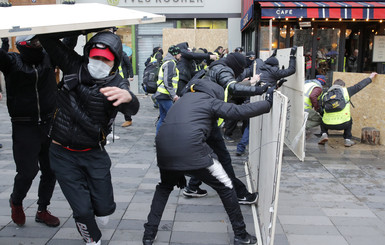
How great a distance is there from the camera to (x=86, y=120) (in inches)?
115

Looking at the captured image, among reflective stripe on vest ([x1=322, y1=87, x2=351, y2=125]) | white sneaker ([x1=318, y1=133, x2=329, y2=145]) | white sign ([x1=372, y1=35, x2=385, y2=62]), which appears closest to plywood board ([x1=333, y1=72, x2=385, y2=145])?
reflective stripe on vest ([x1=322, y1=87, x2=351, y2=125])

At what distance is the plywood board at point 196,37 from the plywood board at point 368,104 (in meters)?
4.96

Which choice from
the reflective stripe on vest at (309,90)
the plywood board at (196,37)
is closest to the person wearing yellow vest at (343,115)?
the reflective stripe on vest at (309,90)

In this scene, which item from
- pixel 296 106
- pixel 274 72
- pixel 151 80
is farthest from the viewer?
pixel 151 80

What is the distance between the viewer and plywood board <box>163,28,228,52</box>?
12.1 m

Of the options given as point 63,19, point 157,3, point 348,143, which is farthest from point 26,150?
point 157,3

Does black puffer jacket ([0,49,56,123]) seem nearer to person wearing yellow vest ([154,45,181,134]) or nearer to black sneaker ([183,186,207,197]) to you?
black sneaker ([183,186,207,197])

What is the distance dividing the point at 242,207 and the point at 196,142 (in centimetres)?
159

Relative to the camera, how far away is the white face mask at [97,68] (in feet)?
9.55

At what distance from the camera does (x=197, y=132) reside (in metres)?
3.14

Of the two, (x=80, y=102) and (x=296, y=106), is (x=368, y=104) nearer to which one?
(x=296, y=106)

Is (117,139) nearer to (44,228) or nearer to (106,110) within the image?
(44,228)

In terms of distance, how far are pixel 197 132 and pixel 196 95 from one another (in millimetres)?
366

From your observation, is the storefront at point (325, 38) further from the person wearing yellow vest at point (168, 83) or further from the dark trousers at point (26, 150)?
the dark trousers at point (26, 150)
